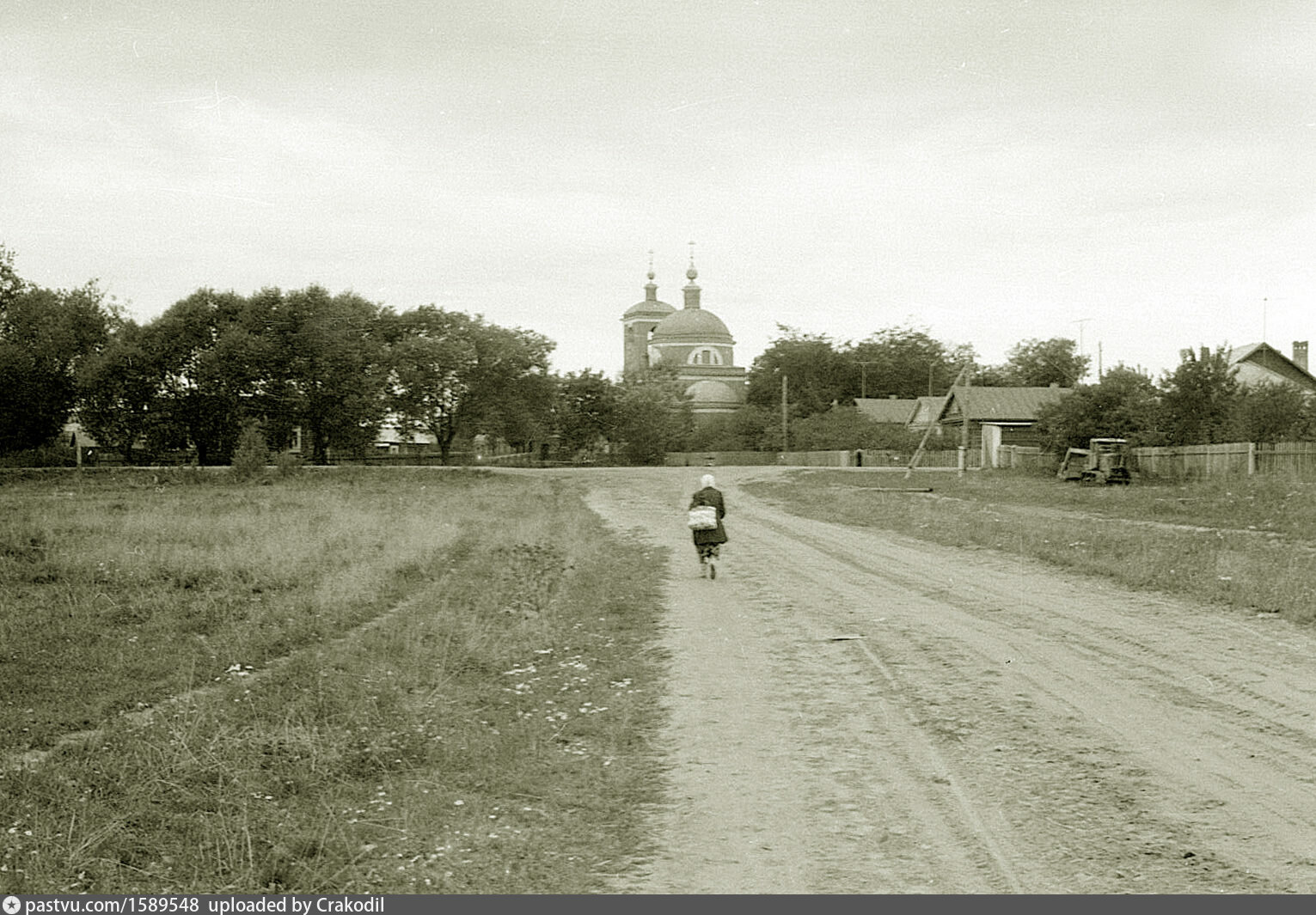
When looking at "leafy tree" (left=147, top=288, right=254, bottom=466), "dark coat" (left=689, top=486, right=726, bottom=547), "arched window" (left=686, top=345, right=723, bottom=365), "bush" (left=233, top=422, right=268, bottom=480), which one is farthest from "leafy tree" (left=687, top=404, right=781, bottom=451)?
"dark coat" (left=689, top=486, right=726, bottom=547)

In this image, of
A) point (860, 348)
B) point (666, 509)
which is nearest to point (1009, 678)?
point (666, 509)

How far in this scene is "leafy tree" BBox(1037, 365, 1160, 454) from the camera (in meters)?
43.5

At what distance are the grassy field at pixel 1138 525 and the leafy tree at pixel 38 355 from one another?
40.9 metres

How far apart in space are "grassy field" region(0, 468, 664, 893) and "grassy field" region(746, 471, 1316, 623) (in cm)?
686

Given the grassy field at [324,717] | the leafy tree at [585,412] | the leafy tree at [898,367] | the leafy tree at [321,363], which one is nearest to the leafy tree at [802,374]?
the leafy tree at [898,367]

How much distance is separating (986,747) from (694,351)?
396 ft

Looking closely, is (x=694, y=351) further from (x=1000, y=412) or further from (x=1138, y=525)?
(x=1138, y=525)

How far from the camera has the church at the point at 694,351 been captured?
372 ft

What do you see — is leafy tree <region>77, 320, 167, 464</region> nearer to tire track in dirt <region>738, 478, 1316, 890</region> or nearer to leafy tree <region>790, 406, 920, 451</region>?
leafy tree <region>790, 406, 920, 451</region>

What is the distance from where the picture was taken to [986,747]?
7.75 m

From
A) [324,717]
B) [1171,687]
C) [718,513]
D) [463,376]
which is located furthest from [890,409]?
[324,717]

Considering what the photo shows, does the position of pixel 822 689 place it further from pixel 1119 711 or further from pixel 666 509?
pixel 666 509

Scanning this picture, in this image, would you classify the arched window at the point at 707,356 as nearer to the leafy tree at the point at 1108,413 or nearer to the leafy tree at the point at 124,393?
the leafy tree at the point at 124,393

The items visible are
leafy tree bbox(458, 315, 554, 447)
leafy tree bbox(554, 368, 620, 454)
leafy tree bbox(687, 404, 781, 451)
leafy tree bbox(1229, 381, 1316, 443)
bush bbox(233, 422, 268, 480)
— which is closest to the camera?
leafy tree bbox(1229, 381, 1316, 443)
